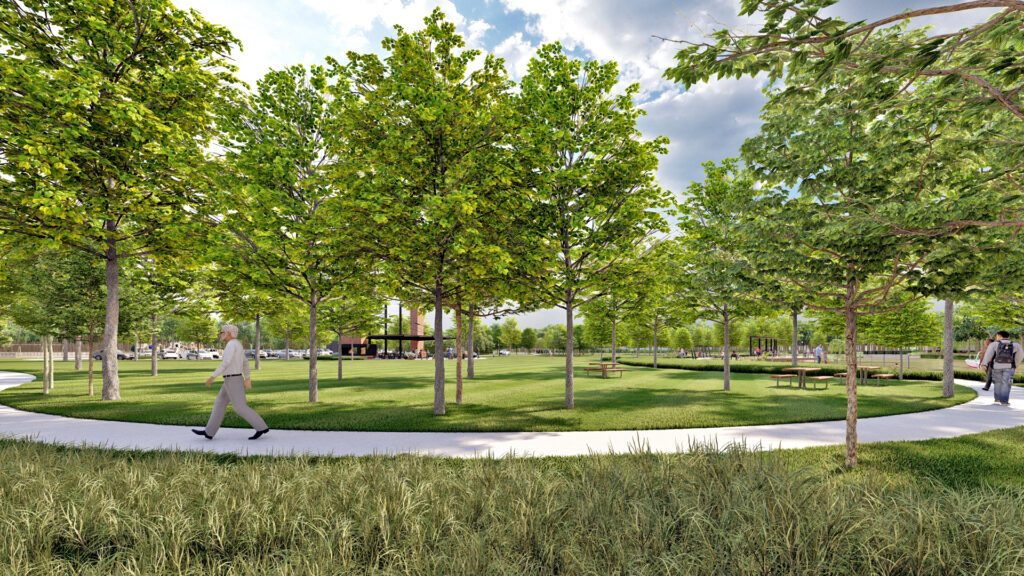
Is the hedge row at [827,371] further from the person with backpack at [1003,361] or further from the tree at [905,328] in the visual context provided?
the person with backpack at [1003,361]

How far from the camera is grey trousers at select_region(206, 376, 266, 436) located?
8.73 meters

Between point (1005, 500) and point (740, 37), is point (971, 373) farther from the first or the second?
point (740, 37)

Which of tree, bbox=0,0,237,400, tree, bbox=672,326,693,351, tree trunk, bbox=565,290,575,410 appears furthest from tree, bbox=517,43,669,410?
tree, bbox=672,326,693,351

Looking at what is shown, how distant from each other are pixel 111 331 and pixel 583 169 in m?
16.1

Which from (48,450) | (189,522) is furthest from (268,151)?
(189,522)

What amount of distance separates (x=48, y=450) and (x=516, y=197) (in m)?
10.7

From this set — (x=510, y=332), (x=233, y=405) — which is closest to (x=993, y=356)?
(x=233, y=405)

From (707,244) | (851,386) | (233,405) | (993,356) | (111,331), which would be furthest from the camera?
(707,244)

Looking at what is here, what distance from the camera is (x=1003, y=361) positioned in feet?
43.7

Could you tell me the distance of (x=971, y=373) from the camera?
76.4ft

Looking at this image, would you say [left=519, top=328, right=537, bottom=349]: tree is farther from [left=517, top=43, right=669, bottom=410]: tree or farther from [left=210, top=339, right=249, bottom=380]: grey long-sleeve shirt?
[left=210, top=339, right=249, bottom=380]: grey long-sleeve shirt

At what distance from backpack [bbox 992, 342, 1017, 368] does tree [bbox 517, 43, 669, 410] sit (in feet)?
36.6

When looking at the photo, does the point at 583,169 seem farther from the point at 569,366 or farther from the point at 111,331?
the point at 111,331

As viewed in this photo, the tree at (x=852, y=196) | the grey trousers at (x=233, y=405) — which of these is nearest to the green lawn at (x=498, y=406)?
the grey trousers at (x=233, y=405)
